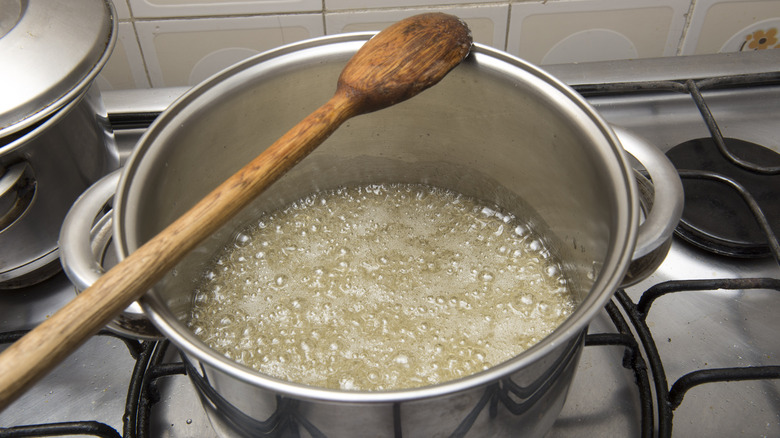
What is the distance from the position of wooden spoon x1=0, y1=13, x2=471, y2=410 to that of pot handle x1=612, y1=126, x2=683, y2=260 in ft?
0.57

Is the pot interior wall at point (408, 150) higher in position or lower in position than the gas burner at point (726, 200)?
higher

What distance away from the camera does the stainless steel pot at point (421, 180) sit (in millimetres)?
376

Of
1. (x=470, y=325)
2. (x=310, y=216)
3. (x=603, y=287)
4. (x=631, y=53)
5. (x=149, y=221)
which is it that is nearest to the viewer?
(x=603, y=287)

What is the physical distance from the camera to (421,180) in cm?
75

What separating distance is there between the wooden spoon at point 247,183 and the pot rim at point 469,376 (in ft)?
0.09

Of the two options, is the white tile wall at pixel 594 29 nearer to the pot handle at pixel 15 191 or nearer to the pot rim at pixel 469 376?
the pot rim at pixel 469 376

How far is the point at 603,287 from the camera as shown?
391 millimetres

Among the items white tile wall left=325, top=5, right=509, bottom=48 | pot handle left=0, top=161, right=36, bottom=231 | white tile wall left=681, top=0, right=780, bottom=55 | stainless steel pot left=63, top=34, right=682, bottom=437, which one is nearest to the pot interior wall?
stainless steel pot left=63, top=34, right=682, bottom=437

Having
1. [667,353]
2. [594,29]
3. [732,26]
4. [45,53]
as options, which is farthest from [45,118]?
[732,26]

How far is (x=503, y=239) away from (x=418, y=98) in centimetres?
19

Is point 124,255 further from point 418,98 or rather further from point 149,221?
point 418,98

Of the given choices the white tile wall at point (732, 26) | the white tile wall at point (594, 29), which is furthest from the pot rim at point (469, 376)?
the white tile wall at point (732, 26)

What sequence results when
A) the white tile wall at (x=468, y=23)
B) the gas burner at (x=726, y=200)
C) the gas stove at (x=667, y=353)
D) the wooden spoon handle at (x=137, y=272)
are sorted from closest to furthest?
the wooden spoon handle at (x=137, y=272)
the gas stove at (x=667, y=353)
the gas burner at (x=726, y=200)
the white tile wall at (x=468, y=23)

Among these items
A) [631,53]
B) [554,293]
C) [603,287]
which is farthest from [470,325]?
[631,53]
